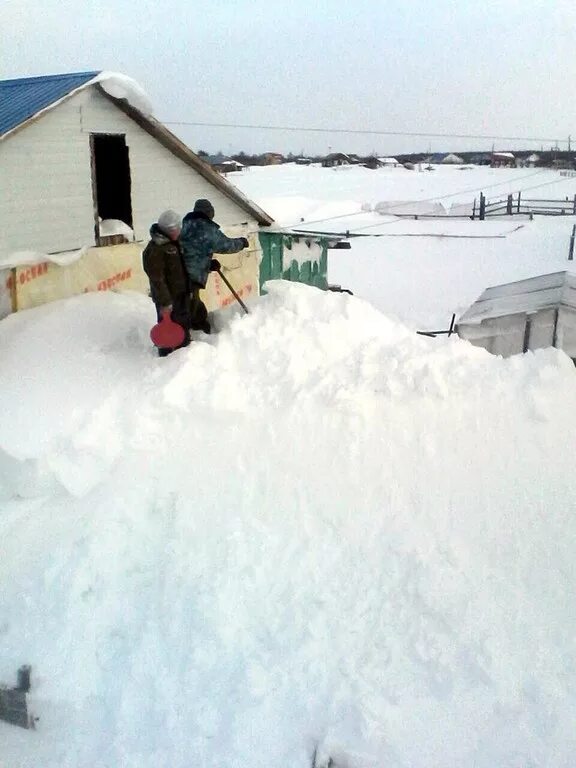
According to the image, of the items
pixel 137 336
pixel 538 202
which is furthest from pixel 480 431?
pixel 538 202

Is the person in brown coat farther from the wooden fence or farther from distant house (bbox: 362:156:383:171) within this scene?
distant house (bbox: 362:156:383:171)

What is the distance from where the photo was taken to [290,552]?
13.9 feet

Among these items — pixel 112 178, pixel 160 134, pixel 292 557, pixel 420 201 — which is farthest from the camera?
pixel 420 201

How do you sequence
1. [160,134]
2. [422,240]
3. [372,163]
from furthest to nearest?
1. [372,163]
2. [422,240]
3. [160,134]

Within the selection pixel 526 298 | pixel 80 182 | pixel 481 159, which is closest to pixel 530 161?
pixel 481 159

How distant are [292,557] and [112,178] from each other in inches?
294

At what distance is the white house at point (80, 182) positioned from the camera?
7.31m

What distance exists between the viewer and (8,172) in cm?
711

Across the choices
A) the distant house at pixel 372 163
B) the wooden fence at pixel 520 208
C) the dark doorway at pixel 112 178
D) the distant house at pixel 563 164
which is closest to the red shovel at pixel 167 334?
the dark doorway at pixel 112 178

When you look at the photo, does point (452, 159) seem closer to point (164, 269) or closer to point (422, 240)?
point (422, 240)

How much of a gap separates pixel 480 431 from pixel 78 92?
6.27 meters

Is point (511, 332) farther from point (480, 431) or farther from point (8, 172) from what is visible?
point (8, 172)

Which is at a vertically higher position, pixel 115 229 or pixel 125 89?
pixel 125 89

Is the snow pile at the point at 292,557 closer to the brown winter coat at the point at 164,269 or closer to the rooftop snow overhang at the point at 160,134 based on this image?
the brown winter coat at the point at 164,269
